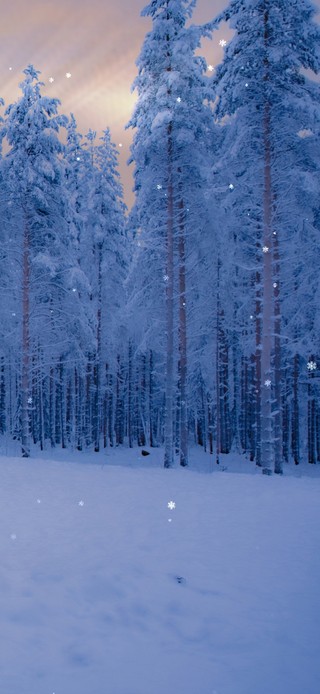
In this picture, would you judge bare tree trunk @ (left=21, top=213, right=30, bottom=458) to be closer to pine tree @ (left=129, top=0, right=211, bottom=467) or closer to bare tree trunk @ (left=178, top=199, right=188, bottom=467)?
pine tree @ (left=129, top=0, right=211, bottom=467)

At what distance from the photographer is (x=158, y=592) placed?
6656mm

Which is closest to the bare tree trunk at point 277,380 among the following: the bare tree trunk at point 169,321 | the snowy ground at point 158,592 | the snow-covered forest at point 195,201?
the snow-covered forest at point 195,201

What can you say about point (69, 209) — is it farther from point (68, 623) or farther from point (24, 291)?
point (68, 623)

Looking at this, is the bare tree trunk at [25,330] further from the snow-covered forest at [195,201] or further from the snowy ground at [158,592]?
the snowy ground at [158,592]

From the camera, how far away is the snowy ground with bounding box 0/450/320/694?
197 inches

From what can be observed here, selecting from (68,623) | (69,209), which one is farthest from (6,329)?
(68,623)

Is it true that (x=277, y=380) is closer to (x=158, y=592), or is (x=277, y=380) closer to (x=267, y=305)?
(x=267, y=305)

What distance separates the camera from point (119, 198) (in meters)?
29.5

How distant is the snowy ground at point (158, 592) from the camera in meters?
5.00

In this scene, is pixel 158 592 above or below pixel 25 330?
below

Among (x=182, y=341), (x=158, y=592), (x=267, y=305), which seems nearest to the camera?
Result: (x=158, y=592)

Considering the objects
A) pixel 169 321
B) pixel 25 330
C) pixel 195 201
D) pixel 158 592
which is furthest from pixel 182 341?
pixel 158 592

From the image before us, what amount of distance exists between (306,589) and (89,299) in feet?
70.4

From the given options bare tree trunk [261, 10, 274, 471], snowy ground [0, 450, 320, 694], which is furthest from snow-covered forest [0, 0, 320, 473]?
snowy ground [0, 450, 320, 694]
